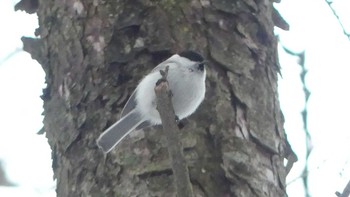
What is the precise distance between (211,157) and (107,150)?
295 mm

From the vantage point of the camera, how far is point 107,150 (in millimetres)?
1992

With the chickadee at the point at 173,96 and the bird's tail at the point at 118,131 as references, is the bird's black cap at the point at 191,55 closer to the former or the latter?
the chickadee at the point at 173,96

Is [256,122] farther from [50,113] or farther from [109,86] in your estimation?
[50,113]

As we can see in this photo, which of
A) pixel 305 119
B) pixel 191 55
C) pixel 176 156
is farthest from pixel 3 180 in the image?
pixel 176 156

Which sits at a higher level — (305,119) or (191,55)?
(191,55)

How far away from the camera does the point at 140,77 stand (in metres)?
2.18

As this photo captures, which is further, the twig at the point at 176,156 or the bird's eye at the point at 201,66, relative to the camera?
the bird's eye at the point at 201,66

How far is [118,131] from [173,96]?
0.21 meters

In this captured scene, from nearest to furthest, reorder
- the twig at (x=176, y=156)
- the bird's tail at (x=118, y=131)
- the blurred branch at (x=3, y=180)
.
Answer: the twig at (x=176, y=156) → the bird's tail at (x=118, y=131) → the blurred branch at (x=3, y=180)


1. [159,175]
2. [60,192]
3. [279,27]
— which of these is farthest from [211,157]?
[279,27]

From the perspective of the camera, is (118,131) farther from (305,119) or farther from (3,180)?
(3,180)

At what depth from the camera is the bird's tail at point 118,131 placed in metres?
1.98

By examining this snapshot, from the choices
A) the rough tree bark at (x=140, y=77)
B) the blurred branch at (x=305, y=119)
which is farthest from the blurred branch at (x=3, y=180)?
the blurred branch at (x=305, y=119)

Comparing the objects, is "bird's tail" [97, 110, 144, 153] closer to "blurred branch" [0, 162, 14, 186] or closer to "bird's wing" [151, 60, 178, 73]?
"bird's wing" [151, 60, 178, 73]
